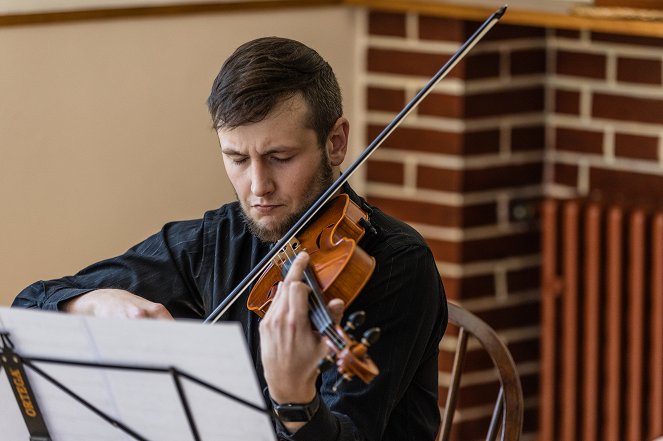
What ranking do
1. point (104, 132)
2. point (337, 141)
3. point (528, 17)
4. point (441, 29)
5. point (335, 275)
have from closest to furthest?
point (335, 275)
point (337, 141)
point (104, 132)
point (528, 17)
point (441, 29)

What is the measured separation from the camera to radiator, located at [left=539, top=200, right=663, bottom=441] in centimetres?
271

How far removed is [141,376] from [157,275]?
0.55 metres

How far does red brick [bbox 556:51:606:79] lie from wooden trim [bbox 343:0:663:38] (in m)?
0.07

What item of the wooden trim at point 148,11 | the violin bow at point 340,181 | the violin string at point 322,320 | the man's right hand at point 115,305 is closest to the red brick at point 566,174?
the wooden trim at point 148,11

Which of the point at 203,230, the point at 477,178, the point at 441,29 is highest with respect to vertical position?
the point at 441,29

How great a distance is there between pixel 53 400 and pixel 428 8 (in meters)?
1.55

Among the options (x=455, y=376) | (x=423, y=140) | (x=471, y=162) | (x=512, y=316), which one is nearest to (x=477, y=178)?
(x=471, y=162)

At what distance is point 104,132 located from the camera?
8.11ft

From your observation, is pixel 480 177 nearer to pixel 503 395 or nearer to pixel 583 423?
pixel 583 423

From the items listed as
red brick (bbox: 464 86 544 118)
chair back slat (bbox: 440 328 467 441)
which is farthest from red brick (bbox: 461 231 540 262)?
chair back slat (bbox: 440 328 467 441)

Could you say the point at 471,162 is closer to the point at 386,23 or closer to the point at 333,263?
the point at 386,23

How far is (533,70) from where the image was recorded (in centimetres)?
286

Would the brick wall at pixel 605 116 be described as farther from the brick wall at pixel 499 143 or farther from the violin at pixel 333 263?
Result: the violin at pixel 333 263

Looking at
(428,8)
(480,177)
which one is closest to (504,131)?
(480,177)
